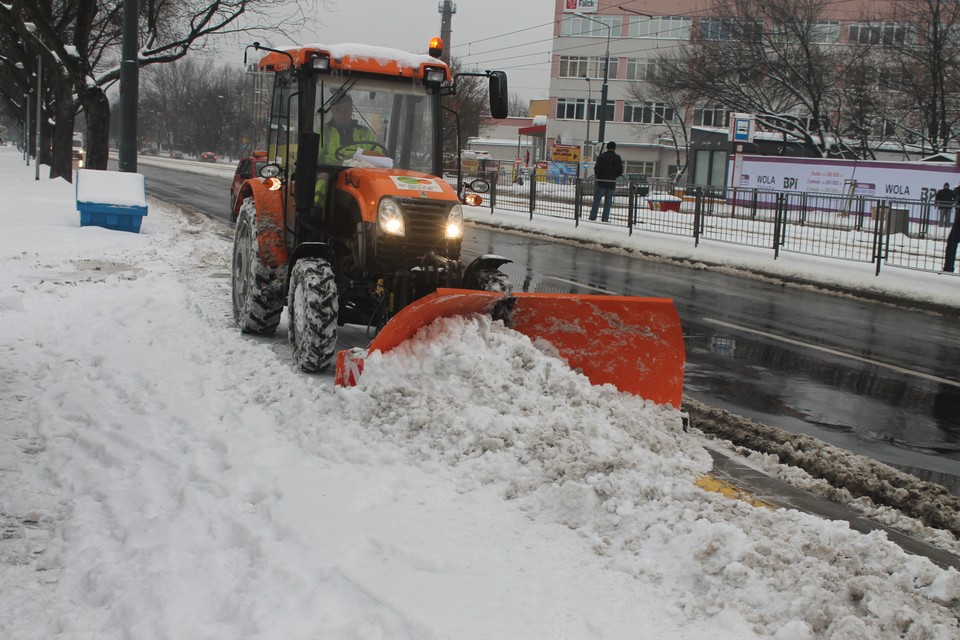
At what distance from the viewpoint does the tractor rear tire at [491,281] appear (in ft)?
23.6

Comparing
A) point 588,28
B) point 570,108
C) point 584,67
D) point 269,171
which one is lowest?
point 269,171

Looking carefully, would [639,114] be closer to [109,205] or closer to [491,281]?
[109,205]

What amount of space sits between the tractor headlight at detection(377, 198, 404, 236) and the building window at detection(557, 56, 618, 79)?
8301cm

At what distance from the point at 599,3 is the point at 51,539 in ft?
300

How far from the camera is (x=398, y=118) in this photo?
782 centimetres

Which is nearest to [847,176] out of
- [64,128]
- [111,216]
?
[111,216]

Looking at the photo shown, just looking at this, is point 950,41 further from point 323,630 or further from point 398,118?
point 323,630

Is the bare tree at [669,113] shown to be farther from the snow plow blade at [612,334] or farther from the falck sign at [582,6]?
the snow plow blade at [612,334]

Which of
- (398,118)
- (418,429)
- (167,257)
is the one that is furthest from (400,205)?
(167,257)

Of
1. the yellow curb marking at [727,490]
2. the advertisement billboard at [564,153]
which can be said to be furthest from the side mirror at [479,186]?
the advertisement billboard at [564,153]

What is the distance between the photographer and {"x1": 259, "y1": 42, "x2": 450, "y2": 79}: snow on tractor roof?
7.51 metres

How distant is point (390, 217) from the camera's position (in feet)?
23.1

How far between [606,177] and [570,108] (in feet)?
222

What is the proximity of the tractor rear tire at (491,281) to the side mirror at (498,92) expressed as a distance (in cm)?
118
